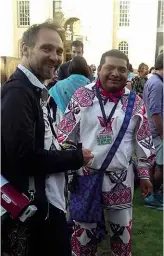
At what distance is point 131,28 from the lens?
33562mm

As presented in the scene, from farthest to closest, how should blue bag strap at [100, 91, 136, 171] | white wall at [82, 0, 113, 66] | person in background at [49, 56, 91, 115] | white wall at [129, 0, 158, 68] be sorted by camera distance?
white wall at [129, 0, 158, 68]
white wall at [82, 0, 113, 66]
person in background at [49, 56, 91, 115]
blue bag strap at [100, 91, 136, 171]

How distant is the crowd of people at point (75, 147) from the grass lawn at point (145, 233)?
27cm

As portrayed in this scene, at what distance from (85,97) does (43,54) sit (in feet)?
2.88

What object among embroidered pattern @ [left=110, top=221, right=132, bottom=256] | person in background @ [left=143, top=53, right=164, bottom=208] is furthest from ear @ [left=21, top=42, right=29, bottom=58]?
person in background @ [left=143, top=53, right=164, bottom=208]

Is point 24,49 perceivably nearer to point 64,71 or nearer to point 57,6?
point 64,71

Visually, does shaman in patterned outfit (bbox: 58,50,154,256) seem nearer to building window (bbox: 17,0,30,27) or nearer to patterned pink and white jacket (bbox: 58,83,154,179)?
patterned pink and white jacket (bbox: 58,83,154,179)

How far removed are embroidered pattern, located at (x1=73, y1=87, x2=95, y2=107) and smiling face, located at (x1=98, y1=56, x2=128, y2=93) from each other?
117 millimetres

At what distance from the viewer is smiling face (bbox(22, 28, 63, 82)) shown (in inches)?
65.2

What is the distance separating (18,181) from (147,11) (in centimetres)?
3322

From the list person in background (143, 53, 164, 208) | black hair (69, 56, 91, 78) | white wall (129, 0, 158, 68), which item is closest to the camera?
black hair (69, 56, 91, 78)

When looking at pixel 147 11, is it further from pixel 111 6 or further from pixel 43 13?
pixel 43 13

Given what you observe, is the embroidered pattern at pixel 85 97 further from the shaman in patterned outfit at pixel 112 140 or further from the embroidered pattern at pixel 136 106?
the embroidered pattern at pixel 136 106

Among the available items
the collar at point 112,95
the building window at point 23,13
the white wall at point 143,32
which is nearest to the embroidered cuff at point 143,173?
the collar at point 112,95

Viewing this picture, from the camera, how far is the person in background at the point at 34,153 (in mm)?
1494
